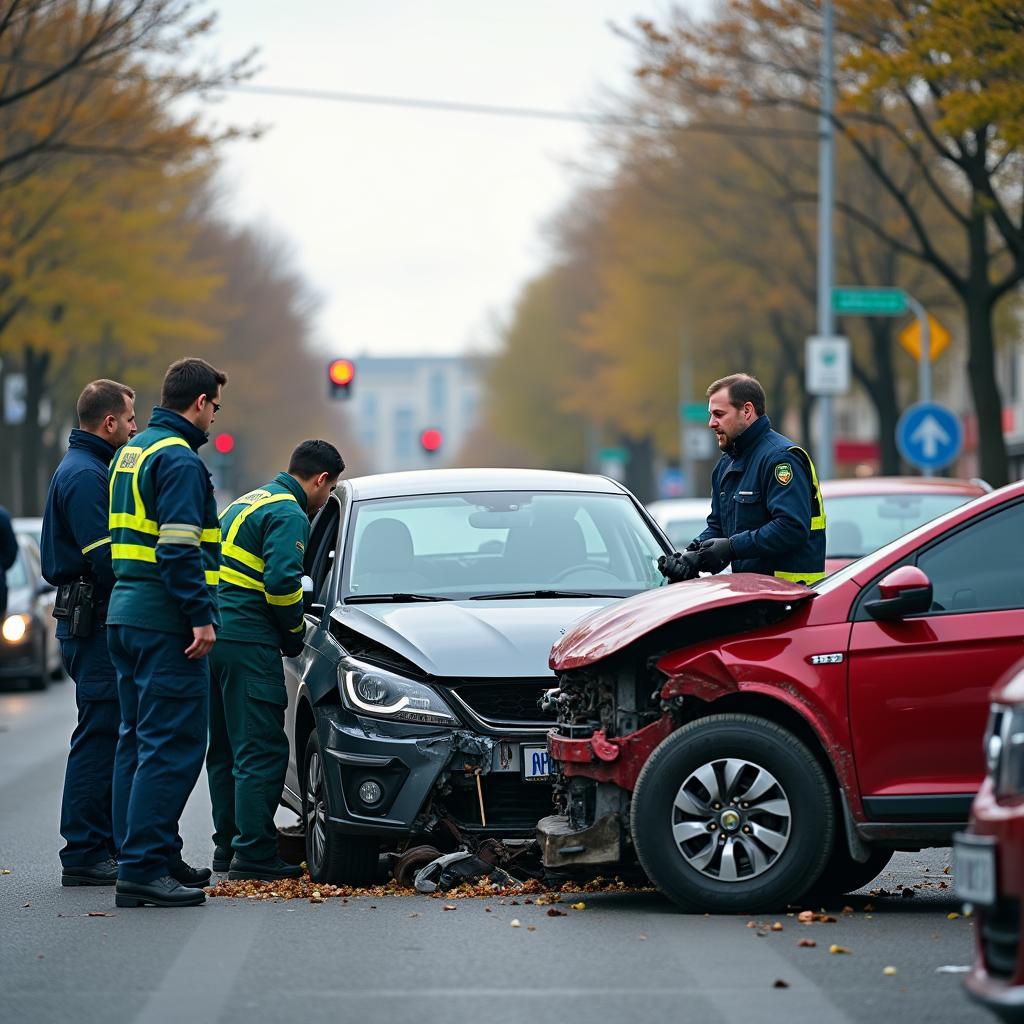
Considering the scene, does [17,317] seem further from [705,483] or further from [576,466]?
[576,466]

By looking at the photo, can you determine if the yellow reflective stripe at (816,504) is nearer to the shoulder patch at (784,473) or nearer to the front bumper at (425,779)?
the shoulder patch at (784,473)

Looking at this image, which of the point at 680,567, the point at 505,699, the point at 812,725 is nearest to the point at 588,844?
the point at 505,699

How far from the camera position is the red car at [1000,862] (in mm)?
5117

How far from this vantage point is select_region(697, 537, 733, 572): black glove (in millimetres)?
9125

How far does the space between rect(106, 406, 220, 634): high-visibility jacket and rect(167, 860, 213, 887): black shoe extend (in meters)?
0.94

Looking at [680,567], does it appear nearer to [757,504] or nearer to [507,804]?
[757,504]

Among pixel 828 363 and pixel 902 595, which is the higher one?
pixel 828 363

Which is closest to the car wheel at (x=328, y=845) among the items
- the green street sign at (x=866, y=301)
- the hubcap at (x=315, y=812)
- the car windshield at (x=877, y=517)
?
the hubcap at (x=315, y=812)

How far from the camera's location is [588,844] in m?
7.81

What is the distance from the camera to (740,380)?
9531mm

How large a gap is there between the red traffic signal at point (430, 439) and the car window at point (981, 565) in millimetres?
27228

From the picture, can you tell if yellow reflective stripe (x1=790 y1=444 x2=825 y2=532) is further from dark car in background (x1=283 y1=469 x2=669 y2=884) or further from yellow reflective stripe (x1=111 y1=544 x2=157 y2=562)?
yellow reflective stripe (x1=111 y1=544 x2=157 y2=562)

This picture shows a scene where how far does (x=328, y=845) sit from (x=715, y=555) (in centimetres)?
201

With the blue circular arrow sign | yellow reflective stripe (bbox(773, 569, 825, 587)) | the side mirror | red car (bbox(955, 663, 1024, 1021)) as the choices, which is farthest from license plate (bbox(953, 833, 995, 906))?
the blue circular arrow sign
